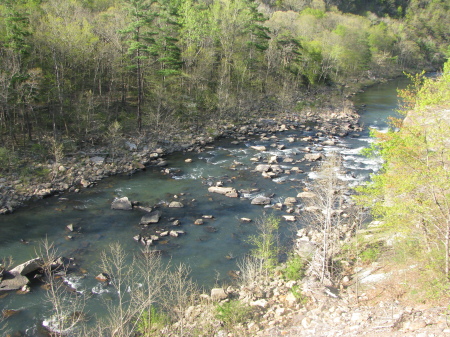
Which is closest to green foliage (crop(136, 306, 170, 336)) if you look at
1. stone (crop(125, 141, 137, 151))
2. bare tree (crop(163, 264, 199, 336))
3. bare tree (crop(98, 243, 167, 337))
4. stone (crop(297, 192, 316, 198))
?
bare tree (crop(98, 243, 167, 337))

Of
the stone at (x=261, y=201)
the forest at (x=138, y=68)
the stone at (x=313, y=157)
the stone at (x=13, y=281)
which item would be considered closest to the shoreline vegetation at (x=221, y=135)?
the forest at (x=138, y=68)

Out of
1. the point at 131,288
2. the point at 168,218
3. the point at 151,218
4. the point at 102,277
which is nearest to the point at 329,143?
the point at 168,218

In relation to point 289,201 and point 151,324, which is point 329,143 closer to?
point 289,201

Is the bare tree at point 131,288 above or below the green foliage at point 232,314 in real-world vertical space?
below

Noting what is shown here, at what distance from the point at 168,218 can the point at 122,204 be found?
4.50 m

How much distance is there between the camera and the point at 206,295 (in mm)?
19219

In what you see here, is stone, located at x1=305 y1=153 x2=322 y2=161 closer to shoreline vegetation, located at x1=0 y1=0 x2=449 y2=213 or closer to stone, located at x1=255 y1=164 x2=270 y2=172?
stone, located at x1=255 y1=164 x2=270 y2=172

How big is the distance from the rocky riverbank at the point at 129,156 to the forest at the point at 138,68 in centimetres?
212

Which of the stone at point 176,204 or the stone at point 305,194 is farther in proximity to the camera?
the stone at point 305,194

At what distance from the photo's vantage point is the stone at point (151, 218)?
27281 mm

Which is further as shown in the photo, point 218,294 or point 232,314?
point 218,294

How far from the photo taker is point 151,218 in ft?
90.5

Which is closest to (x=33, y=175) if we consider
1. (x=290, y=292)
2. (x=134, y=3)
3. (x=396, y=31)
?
(x=134, y=3)

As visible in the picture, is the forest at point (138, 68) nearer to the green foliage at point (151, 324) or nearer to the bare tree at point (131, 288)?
the bare tree at point (131, 288)
